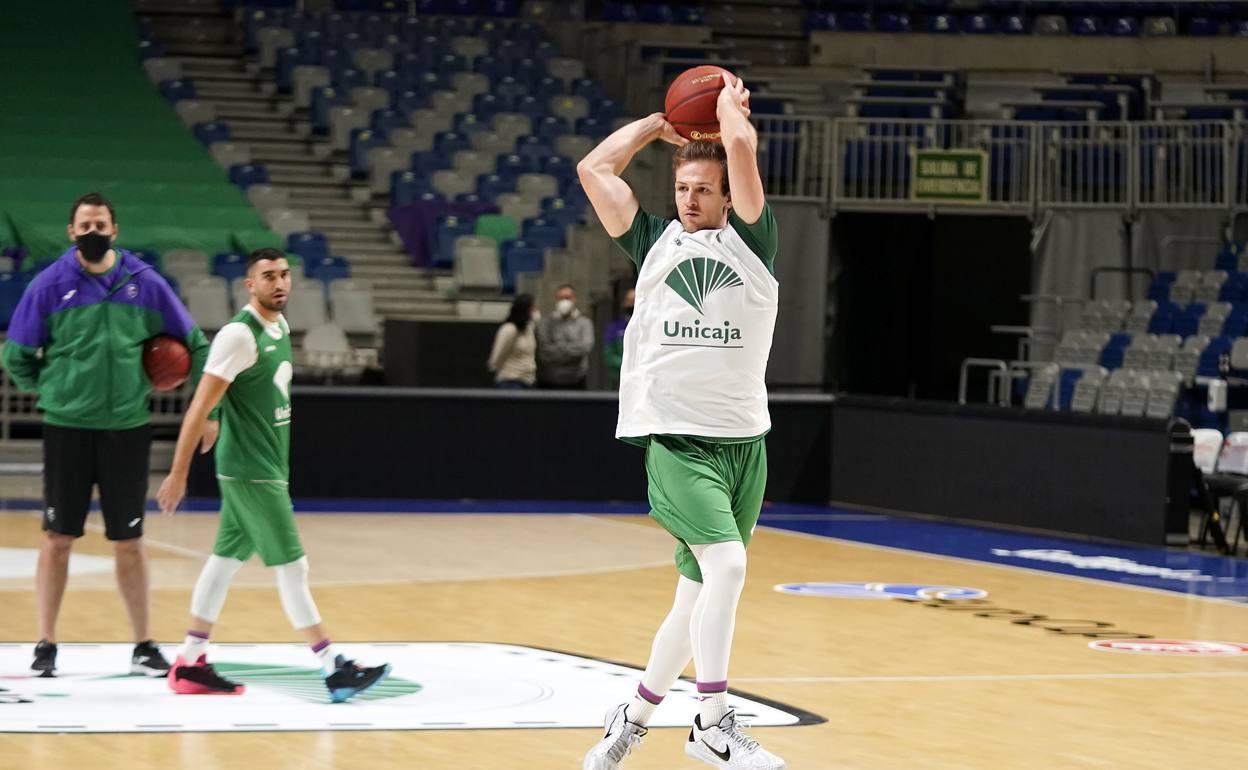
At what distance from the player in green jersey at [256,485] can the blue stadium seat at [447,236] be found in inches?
569

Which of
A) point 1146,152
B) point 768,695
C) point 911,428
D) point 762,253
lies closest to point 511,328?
point 911,428

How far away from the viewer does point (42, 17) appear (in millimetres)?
28609

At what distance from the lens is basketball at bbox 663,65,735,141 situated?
20.9 feet

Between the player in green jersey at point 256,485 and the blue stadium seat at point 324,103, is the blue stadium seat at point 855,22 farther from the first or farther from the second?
the player in green jersey at point 256,485

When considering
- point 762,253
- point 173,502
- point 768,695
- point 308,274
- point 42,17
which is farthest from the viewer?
point 42,17

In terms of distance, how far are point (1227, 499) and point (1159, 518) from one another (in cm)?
175

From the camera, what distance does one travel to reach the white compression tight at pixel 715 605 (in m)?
6.20

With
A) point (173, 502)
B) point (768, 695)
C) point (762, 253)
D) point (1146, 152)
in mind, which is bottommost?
point (768, 695)

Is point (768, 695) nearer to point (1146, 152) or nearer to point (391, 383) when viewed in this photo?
point (391, 383)

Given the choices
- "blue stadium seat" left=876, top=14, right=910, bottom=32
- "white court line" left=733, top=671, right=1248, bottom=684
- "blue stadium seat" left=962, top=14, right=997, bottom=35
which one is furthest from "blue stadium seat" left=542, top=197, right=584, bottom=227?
"white court line" left=733, top=671, right=1248, bottom=684

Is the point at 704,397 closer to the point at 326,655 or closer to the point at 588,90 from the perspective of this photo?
the point at 326,655

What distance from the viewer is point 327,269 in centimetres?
2188

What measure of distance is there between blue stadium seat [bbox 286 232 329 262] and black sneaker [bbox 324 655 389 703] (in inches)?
565

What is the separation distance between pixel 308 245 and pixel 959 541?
30.2ft
